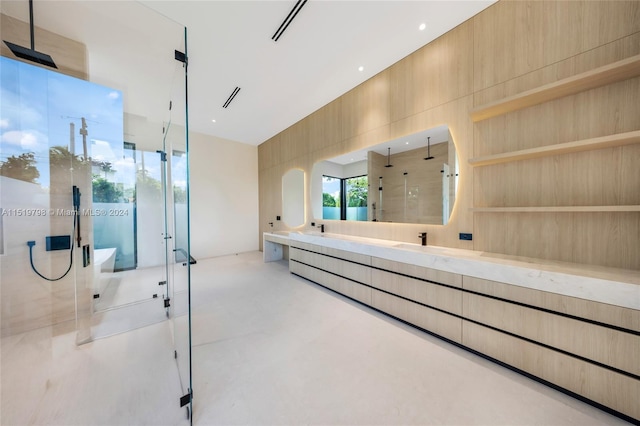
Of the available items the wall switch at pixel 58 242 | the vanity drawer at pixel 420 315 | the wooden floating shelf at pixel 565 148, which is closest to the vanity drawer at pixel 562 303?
the vanity drawer at pixel 420 315

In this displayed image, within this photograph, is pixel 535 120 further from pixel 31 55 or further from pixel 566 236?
pixel 31 55

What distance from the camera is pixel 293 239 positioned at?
172 inches

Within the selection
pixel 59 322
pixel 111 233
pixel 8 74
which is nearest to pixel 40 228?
pixel 111 233

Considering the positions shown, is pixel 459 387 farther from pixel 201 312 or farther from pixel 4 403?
pixel 4 403

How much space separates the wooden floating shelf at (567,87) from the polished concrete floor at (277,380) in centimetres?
238

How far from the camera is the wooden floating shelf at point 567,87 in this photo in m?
1.49

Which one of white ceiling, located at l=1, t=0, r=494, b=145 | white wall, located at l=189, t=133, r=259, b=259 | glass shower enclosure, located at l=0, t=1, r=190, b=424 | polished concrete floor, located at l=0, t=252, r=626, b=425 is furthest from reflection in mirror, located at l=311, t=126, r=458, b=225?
white wall, located at l=189, t=133, r=259, b=259

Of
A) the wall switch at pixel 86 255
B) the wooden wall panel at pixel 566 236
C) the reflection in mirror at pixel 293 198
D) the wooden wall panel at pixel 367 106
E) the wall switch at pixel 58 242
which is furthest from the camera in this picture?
the reflection in mirror at pixel 293 198

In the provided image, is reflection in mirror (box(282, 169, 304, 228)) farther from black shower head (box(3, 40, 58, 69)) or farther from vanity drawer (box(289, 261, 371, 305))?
black shower head (box(3, 40, 58, 69))

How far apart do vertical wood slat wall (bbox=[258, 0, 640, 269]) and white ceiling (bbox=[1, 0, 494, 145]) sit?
427mm

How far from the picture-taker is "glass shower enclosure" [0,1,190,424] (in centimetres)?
172

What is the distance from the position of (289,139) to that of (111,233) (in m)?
3.84

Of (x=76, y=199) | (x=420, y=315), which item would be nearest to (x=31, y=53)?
(x=76, y=199)

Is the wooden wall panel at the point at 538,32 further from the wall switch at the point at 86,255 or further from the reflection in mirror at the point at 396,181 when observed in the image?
the wall switch at the point at 86,255
